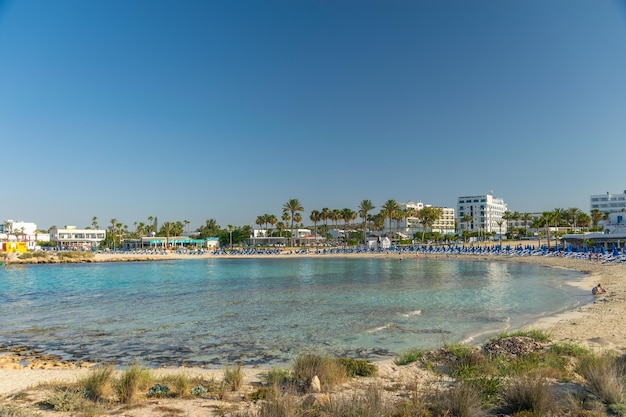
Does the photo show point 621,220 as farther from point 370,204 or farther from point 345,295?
point 345,295

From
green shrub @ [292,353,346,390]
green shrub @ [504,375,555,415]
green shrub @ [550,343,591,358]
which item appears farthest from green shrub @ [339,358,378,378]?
green shrub @ [550,343,591,358]

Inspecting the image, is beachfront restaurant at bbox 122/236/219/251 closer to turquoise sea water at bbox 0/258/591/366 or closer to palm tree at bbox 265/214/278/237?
palm tree at bbox 265/214/278/237

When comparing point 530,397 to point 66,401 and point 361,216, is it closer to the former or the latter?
point 66,401

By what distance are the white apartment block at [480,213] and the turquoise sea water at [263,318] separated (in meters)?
124

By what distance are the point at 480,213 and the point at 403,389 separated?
155 meters

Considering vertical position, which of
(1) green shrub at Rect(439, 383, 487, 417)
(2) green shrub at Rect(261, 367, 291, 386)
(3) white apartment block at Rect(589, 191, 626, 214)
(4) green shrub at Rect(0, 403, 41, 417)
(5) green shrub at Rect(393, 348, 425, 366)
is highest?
(3) white apartment block at Rect(589, 191, 626, 214)

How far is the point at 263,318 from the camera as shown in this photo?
19.2 metres

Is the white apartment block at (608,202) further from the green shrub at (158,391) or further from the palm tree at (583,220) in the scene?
the green shrub at (158,391)

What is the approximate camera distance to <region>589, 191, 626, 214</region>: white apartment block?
126875mm

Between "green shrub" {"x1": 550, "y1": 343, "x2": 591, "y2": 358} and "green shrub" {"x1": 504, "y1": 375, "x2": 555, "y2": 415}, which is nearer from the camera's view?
"green shrub" {"x1": 504, "y1": 375, "x2": 555, "y2": 415}

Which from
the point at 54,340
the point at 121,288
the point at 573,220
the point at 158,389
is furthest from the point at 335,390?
the point at 573,220

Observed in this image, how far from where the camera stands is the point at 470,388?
20.3 feet

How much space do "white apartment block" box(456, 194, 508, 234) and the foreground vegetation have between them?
146840 mm

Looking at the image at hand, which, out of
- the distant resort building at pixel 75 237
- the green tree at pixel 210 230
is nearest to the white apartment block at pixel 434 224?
the green tree at pixel 210 230
